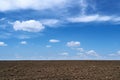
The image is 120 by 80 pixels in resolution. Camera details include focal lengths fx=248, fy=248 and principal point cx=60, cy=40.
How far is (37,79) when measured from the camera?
28172 millimetres

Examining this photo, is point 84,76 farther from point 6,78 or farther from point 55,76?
point 6,78

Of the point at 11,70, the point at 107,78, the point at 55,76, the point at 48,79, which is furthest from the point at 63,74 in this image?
the point at 11,70

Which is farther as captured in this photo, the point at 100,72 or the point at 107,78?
the point at 100,72

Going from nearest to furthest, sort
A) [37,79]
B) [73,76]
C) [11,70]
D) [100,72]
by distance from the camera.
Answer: [37,79]
[73,76]
[100,72]
[11,70]

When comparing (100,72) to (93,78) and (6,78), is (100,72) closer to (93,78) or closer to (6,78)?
(93,78)

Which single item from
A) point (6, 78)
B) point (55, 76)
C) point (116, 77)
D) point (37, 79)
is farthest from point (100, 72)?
point (6, 78)

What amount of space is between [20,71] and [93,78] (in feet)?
35.8

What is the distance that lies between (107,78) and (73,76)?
4087 mm

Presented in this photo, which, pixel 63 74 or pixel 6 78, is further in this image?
pixel 63 74

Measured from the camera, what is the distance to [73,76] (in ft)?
98.6

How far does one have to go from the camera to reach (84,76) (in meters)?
29.9

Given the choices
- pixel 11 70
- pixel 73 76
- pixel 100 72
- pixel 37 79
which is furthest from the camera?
pixel 11 70

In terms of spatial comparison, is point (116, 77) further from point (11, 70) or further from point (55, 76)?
point (11, 70)

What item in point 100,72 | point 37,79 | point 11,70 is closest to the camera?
point 37,79
